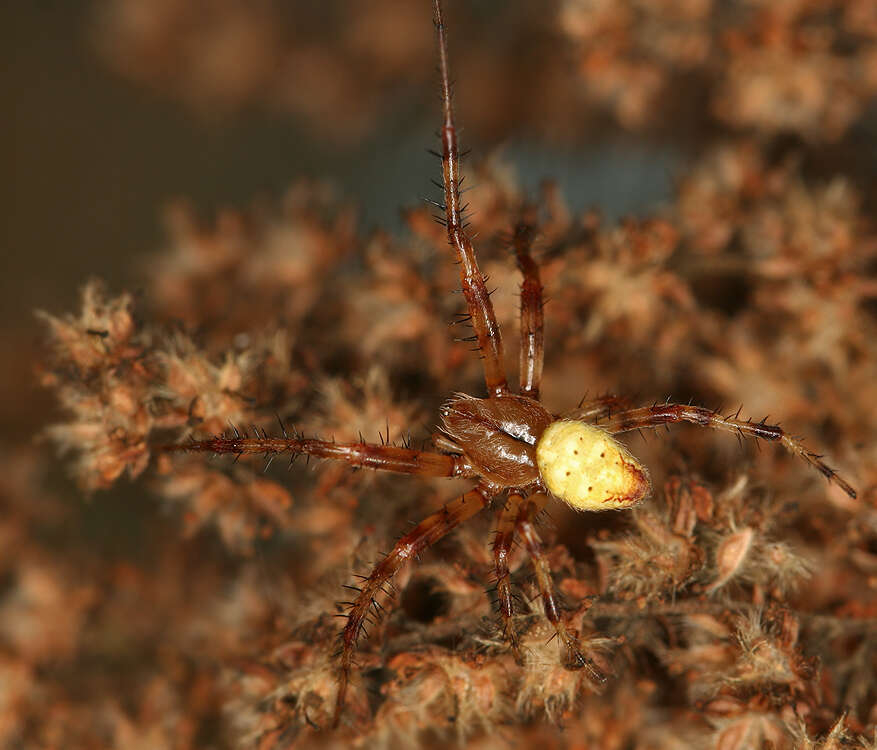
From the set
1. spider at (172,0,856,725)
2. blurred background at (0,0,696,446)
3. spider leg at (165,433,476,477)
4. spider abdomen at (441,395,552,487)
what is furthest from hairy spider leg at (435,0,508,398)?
blurred background at (0,0,696,446)

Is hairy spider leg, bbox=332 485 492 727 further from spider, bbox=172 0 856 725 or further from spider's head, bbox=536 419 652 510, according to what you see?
spider's head, bbox=536 419 652 510

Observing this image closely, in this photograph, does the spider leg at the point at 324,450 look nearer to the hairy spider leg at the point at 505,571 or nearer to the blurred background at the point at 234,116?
the hairy spider leg at the point at 505,571

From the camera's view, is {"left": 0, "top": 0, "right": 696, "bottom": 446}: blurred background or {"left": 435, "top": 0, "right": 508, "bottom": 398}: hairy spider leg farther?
{"left": 0, "top": 0, "right": 696, "bottom": 446}: blurred background

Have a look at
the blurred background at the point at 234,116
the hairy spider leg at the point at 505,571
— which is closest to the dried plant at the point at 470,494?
the hairy spider leg at the point at 505,571

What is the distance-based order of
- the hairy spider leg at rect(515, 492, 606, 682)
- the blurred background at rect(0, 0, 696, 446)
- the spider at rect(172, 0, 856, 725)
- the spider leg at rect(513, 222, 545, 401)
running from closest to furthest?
the hairy spider leg at rect(515, 492, 606, 682), the spider at rect(172, 0, 856, 725), the spider leg at rect(513, 222, 545, 401), the blurred background at rect(0, 0, 696, 446)

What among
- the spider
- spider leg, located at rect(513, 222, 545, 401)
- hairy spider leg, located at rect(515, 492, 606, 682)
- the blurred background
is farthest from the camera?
the blurred background

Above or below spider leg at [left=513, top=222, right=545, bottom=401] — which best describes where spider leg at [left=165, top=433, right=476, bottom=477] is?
below

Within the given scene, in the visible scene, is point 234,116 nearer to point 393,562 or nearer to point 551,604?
point 393,562
